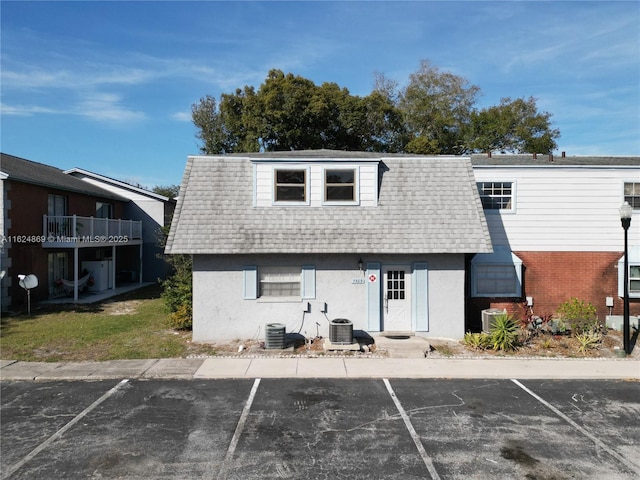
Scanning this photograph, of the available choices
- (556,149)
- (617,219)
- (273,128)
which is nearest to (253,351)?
(617,219)

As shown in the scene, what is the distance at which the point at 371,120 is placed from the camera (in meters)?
35.1

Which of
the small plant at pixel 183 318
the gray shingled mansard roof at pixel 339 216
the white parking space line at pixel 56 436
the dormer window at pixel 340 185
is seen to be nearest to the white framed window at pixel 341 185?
the dormer window at pixel 340 185

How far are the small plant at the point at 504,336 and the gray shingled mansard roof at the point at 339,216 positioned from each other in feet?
7.13

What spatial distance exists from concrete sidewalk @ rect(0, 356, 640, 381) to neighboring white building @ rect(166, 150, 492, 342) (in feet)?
6.25

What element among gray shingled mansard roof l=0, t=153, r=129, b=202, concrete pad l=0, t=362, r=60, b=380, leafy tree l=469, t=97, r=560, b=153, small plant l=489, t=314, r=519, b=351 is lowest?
concrete pad l=0, t=362, r=60, b=380

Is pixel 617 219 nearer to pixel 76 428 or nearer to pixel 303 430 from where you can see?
pixel 303 430

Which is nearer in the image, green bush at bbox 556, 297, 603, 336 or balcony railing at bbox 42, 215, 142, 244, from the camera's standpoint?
green bush at bbox 556, 297, 603, 336

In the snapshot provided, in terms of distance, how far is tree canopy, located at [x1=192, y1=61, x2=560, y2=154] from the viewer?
3225 cm

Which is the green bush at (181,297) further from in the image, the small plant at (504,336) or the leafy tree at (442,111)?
the leafy tree at (442,111)

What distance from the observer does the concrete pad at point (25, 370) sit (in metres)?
9.85

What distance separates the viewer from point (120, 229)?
23.8 meters

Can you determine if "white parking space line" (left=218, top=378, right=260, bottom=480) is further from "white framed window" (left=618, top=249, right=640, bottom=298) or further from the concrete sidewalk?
"white framed window" (left=618, top=249, right=640, bottom=298)

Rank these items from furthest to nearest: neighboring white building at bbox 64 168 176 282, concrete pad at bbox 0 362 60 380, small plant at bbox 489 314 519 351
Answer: neighboring white building at bbox 64 168 176 282 → small plant at bbox 489 314 519 351 → concrete pad at bbox 0 362 60 380

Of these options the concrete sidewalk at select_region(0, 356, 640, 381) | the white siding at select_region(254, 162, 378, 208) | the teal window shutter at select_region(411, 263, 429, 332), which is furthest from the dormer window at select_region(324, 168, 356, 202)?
the concrete sidewalk at select_region(0, 356, 640, 381)
